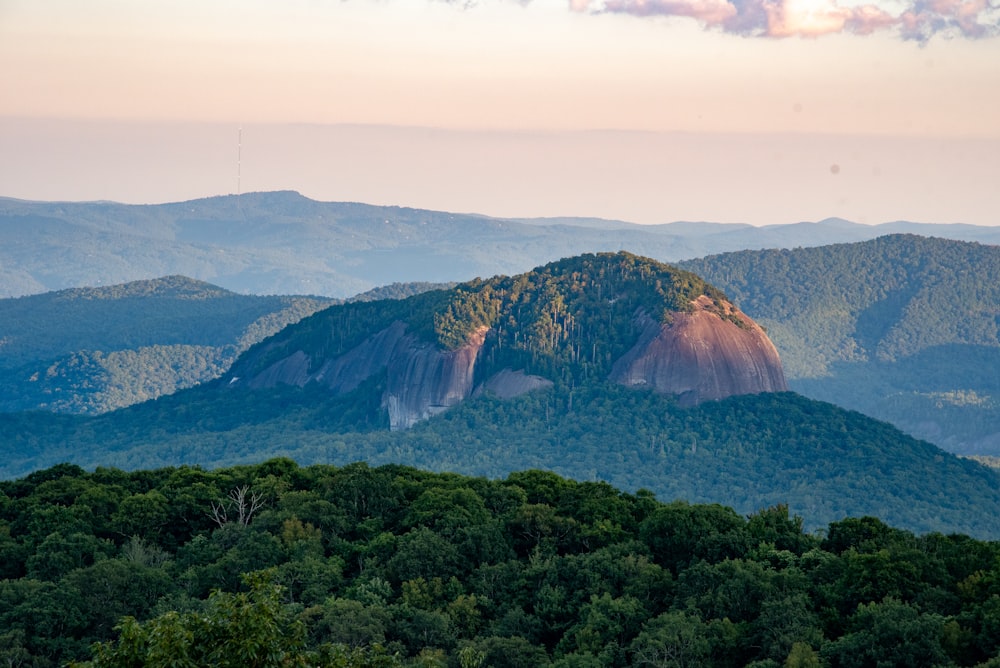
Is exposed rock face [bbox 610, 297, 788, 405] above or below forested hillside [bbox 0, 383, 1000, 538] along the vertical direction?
above

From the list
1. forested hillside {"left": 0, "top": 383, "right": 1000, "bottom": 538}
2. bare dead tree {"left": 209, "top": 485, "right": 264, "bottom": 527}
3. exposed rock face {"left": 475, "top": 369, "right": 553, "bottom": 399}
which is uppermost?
bare dead tree {"left": 209, "top": 485, "right": 264, "bottom": 527}

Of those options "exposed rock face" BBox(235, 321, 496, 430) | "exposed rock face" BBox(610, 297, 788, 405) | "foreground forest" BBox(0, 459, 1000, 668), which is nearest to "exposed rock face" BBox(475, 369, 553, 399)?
"exposed rock face" BBox(235, 321, 496, 430)

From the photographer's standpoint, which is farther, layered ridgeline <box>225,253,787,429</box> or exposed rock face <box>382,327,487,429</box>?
exposed rock face <box>382,327,487,429</box>

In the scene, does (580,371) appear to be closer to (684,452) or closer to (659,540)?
(684,452)

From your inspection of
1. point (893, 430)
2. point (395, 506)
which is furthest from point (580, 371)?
point (395, 506)

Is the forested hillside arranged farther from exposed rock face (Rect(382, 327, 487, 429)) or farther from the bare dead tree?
the bare dead tree

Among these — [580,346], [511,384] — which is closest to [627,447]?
[511,384]

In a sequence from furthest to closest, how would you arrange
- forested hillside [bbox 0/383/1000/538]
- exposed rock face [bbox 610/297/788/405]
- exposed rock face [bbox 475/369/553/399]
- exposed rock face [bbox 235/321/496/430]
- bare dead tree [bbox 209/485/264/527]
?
1. exposed rock face [bbox 475/369/553/399]
2. exposed rock face [bbox 235/321/496/430]
3. exposed rock face [bbox 610/297/788/405]
4. forested hillside [bbox 0/383/1000/538]
5. bare dead tree [bbox 209/485/264/527]
